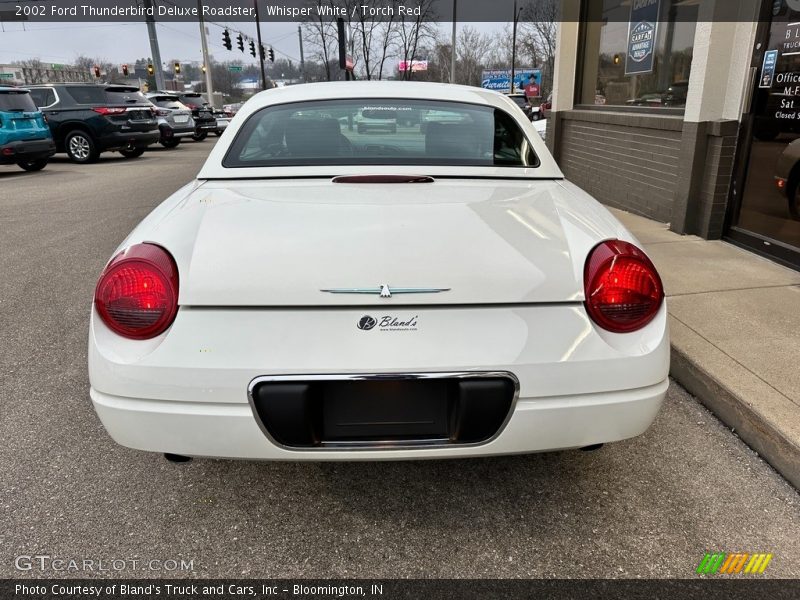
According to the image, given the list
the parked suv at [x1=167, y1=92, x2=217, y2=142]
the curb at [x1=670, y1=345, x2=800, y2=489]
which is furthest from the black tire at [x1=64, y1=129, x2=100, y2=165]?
the curb at [x1=670, y1=345, x2=800, y2=489]

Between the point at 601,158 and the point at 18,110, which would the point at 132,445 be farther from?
the point at 18,110

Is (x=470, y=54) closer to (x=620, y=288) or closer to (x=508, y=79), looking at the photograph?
(x=508, y=79)

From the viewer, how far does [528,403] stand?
1922 millimetres

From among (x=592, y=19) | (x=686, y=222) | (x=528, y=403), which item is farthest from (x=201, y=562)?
(x=592, y=19)

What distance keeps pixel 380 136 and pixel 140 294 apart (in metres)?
1.51

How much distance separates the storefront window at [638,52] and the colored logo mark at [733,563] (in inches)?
219

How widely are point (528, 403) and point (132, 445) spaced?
51.6 inches

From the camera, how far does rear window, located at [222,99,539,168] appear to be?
9.14 feet

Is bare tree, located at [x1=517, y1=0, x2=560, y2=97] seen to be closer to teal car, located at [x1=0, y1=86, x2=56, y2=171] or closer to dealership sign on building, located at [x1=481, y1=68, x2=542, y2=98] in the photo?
dealership sign on building, located at [x1=481, y1=68, x2=542, y2=98]

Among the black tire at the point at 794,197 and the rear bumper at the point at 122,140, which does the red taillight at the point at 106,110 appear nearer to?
the rear bumper at the point at 122,140

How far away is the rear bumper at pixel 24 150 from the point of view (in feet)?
41.6

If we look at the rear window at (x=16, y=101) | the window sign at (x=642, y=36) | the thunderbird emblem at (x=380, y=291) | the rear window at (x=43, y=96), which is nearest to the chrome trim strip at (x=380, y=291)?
the thunderbird emblem at (x=380, y=291)

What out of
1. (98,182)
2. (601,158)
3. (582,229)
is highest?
(582,229)

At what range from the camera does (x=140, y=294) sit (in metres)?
1.92
